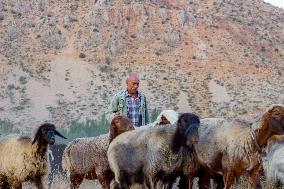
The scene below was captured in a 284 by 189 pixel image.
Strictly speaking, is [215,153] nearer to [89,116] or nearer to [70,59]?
[89,116]

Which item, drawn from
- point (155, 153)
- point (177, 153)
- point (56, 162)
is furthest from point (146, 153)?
point (56, 162)

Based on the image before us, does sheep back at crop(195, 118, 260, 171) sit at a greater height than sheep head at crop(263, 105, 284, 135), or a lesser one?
lesser

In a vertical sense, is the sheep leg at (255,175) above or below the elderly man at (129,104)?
below

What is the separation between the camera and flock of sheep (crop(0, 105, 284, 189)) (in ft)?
29.5

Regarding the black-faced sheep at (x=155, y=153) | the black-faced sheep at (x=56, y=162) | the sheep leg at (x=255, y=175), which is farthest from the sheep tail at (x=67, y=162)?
the sheep leg at (x=255, y=175)

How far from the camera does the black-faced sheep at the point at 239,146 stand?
9500mm

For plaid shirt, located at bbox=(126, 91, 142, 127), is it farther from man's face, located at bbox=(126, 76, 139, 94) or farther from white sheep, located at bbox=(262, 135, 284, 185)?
→ white sheep, located at bbox=(262, 135, 284, 185)

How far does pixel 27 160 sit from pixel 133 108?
7.34 feet

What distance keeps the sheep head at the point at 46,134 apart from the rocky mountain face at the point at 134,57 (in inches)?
1792

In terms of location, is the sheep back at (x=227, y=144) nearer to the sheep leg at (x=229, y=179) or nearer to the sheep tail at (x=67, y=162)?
the sheep leg at (x=229, y=179)

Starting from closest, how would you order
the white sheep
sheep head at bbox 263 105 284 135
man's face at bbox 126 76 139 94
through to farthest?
sheep head at bbox 263 105 284 135
the white sheep
man's face at bbox 126 76 139 94

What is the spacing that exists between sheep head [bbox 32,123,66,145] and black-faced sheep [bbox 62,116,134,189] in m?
0.75

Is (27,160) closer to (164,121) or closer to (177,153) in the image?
(164,121)

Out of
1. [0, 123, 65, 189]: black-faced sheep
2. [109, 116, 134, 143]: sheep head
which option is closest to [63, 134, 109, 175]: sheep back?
[0, 123, 65, 189]: black-faced sheep
